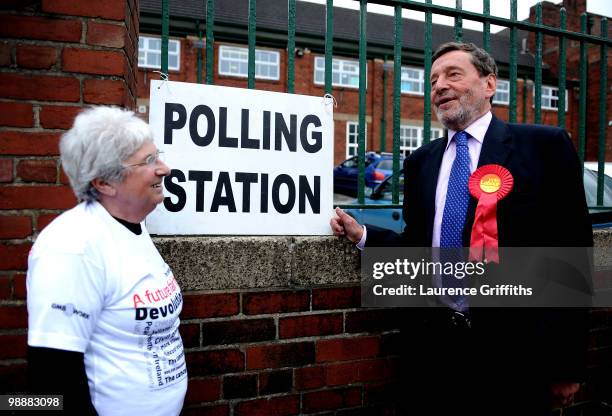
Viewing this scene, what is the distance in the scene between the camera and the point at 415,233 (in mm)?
2266

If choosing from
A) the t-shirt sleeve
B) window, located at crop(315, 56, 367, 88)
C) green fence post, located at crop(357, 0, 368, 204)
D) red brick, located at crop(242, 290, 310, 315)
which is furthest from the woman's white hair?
window, located at crop(315, 56, 367, 88)

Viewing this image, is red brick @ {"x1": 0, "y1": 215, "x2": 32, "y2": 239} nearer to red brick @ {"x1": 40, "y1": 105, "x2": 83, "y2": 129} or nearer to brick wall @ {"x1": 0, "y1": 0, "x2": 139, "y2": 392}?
brick wall @ {"x1": 0, "y1": 0, "x2": 139, "y2": 392}

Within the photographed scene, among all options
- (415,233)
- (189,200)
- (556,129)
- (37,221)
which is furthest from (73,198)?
(556,129)

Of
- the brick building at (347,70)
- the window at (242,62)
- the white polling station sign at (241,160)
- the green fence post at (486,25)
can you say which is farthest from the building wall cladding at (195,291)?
the window at (242,62)

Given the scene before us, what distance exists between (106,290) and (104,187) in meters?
0.33

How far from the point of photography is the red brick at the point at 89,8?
1.80 m

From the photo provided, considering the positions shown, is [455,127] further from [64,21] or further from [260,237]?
[64,21]

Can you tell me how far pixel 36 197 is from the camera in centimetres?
179

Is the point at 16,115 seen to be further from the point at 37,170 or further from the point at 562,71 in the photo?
the point at 562,71

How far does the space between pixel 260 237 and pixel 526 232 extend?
1.15 metres

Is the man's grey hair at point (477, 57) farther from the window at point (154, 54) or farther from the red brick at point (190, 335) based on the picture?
the window at point (154, 54)

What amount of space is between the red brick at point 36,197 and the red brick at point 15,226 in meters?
0.04

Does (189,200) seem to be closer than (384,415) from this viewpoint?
Yes

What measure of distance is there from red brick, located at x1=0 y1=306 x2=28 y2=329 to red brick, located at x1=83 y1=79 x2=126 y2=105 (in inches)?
Result: 34.3
